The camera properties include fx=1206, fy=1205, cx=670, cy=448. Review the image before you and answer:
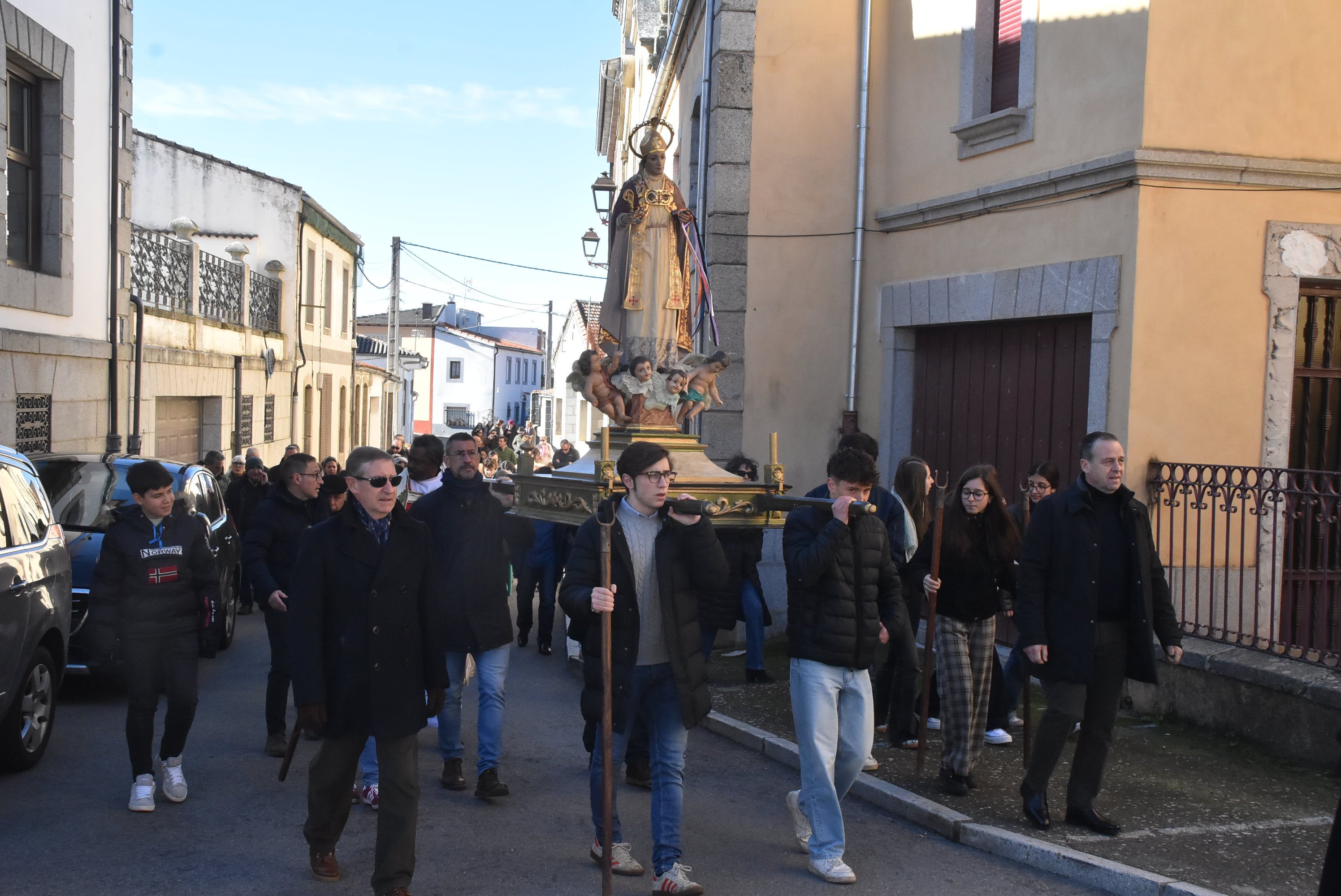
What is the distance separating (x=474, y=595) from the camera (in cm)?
595

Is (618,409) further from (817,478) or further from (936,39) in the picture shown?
(936,39)

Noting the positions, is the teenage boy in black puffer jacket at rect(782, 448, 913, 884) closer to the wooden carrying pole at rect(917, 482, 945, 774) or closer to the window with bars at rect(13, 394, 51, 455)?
the wooden carrying pole at rect(917, 482, 945, 774)

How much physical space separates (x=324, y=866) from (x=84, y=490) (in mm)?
5143

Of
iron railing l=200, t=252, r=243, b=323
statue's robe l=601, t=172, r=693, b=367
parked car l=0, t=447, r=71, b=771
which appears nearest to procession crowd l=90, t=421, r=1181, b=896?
parked car l=0, t=447, r=71, b=771

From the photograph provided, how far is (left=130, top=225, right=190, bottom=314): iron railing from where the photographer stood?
53.6 ft

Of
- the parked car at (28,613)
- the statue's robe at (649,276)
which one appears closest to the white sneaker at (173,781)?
the parked car at (28,613)

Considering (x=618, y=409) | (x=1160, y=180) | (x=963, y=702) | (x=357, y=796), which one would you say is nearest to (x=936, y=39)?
(x=1160, y=180)

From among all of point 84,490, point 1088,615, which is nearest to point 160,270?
point 84,490

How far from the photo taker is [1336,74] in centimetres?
852

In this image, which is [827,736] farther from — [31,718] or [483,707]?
[31,718]

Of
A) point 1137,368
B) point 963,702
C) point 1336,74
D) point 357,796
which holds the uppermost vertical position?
point 1336,74

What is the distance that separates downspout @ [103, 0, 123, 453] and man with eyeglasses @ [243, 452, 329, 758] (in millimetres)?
7305

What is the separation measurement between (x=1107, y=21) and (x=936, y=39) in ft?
6.96

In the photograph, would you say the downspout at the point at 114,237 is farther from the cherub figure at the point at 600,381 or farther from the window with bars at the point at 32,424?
the cherub figure at the point at 600,381
